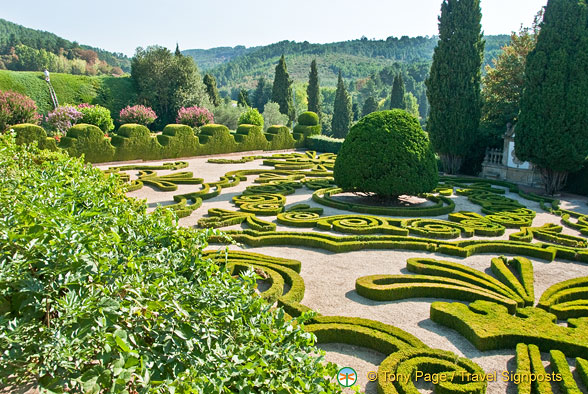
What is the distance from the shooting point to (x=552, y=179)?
618 inches

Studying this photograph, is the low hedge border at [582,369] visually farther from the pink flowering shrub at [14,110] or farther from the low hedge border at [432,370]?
the pink flowering shrub at [14,110]

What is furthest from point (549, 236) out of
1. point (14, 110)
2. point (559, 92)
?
point (14, 110)

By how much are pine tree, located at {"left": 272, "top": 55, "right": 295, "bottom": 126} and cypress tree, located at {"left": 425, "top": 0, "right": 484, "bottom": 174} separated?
30024 millimetres

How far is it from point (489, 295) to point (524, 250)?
3.02 metres

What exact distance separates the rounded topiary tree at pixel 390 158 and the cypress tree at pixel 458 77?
7748 mm

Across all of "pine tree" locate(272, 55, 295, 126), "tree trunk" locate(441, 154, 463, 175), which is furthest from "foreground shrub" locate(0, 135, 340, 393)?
"pine tree" locate(272, 55, 295, 126)

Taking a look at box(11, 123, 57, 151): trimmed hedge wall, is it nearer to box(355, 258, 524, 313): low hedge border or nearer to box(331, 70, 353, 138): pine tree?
box(355, 258, 524, 313): low hedge border

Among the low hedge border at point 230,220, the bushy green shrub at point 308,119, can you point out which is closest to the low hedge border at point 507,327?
the low hedge border at point 230,220

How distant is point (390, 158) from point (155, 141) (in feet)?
46.0

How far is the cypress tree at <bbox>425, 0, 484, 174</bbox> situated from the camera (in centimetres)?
1923

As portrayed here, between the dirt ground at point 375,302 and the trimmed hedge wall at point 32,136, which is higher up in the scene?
the trimmed hedge wall at point 32,136

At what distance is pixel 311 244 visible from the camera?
916 cm

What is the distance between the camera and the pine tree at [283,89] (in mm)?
48281

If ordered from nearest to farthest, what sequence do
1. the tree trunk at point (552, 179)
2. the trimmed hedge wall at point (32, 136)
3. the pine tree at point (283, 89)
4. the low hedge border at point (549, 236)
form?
the low hedge border at point (549, 236)
the tree trunk at point (552, 179)
the trimmed hedge wall at point (32, 136)
the pine tree at point (283, 89)
